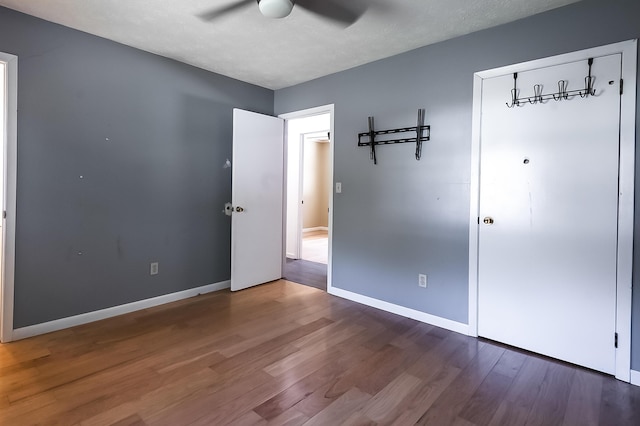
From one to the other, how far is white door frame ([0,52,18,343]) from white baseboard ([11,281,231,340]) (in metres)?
0.11

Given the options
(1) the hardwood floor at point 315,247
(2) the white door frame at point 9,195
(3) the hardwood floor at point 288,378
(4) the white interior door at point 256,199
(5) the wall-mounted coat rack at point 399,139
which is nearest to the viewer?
(3) the hardwood floor at point 288,378

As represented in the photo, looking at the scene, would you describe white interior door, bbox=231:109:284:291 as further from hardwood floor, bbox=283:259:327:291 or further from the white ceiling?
the white ceiling

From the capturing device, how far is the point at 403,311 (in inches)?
121

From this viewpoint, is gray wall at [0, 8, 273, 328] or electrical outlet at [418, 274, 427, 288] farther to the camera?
electrical outlet at [418, 274, 427, 288]

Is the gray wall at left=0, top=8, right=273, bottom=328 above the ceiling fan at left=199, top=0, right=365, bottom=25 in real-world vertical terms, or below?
below

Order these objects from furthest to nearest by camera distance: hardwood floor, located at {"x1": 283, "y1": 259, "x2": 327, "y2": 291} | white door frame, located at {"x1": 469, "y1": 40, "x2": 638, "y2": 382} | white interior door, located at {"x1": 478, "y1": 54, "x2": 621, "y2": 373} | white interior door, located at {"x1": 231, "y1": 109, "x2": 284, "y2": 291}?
hardwood floor, located at {"x1": 283, "y1": 259, "x2": 327, "y2": 291}, white interior door, located at {"x1": 231, "y1": 109, "x2": 284, "y2": 291}, white interior door, located at {"x1": 478, "y1": 54, "x2": 621, "y2": 373}, white door frame, located at {"x1": 469, "y1": 40, "x2": 638, "y2": 382}

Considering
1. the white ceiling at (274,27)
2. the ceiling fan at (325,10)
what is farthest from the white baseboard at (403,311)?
the ceiling fan at (325,10)

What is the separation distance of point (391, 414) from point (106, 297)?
2625 millimetres

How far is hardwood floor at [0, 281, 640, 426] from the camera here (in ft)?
5.58

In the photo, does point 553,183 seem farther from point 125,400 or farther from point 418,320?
point 125,400

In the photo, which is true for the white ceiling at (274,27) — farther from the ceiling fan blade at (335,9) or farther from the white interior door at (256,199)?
the white interior door at (256,199)

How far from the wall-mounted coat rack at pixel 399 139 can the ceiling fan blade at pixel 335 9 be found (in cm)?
100

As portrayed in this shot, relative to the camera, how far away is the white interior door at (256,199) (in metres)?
3.70

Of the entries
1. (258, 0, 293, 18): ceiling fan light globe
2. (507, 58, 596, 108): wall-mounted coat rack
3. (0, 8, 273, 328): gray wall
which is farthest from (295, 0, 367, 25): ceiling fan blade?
(0, 8, 273, 328): gray wall
